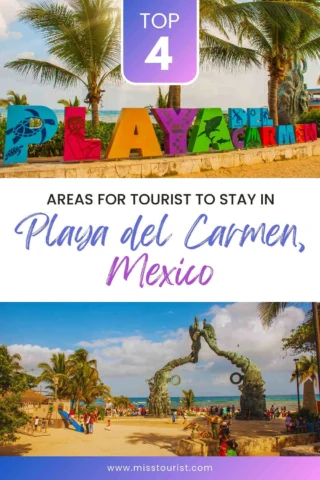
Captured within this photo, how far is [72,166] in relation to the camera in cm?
1034

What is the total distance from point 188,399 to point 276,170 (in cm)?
579

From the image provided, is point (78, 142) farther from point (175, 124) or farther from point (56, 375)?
point (56, 375)

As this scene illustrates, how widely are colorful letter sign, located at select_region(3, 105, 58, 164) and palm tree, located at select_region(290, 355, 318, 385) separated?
14.9 ft

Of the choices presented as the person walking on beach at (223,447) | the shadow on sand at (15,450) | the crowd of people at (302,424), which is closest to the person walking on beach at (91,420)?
the shadow on sand at (15,450)

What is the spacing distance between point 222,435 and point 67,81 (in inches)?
307

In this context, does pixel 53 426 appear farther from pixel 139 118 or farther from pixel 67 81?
pixel 67 81

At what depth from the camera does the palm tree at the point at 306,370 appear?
779cm

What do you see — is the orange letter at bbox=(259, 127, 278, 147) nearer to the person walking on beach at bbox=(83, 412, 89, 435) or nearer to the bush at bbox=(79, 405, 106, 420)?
the bush at bbox=(79, 405, 106, 420)

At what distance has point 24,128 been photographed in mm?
10180

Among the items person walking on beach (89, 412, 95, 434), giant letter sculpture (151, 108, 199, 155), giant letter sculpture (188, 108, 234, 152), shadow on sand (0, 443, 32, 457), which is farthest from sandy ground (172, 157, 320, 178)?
shadow on sand (0, 443, 32, 457)

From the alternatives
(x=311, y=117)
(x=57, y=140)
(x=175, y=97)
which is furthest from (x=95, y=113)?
(x=311, y=117)

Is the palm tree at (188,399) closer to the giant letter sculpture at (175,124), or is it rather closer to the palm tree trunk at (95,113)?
the giant letter sculpture at (175,124)

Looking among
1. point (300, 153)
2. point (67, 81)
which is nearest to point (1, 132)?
point (67, 81)

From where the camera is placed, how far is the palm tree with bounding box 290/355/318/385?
7.79 metres
